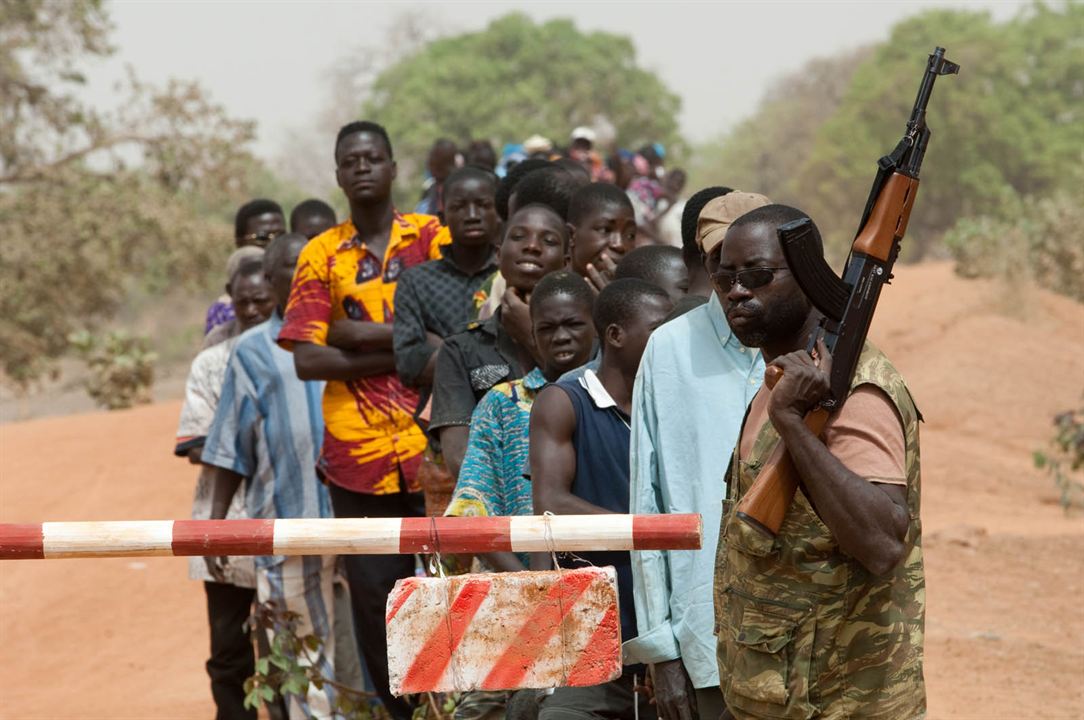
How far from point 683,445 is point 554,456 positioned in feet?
1.44

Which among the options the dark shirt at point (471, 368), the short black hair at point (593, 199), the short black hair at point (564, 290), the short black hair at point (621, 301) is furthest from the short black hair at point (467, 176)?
the short black hair at point (621, 301)

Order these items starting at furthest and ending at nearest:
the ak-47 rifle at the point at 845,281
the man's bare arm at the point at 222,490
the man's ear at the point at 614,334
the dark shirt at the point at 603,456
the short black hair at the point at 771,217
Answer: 1. the man's bare arm at the point at 222,490
2. the man's ear at the point at 614,334
3. the dark shirt at the point at 603,456
4. the short black hair at the point at 771,217
5. the ak-47 rifle at the point at 845,281

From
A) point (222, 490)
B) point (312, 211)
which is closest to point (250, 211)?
point (312, 211)

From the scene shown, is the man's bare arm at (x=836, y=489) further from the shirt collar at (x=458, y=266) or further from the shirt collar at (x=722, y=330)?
the shirt collar at (x=458, y=266)

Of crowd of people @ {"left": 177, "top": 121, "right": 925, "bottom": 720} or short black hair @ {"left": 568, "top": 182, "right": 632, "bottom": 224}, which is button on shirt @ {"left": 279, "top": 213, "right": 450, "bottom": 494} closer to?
crowd of people @ {"left": 177, "top": 121, "right": 925, "bottom": 720}

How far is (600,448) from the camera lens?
435cm

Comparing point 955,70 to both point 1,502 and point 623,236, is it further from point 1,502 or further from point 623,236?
point 1,502

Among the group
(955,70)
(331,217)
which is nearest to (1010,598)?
(331,217)

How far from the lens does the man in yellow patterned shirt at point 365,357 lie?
6.04 metres

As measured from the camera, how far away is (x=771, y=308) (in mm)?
3162

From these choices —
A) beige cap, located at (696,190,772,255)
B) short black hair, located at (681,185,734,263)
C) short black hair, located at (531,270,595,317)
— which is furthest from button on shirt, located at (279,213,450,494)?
beige cap, located at (696,190,772,255)

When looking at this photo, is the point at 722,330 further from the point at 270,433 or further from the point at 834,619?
the point at 270,433

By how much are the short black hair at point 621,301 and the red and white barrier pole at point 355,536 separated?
→ 4.60 feet

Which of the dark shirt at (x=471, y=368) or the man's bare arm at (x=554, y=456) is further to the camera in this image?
the dark shirt at (x=471, y=368)
